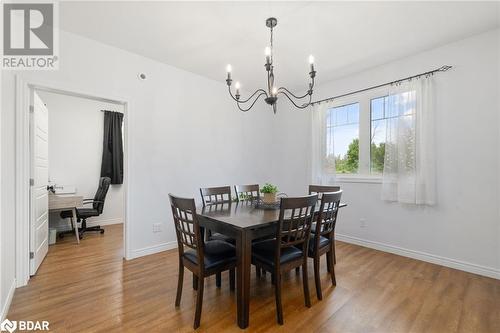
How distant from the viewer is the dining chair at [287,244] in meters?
1.75

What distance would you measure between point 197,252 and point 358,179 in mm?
2850

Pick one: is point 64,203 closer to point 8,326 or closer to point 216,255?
point 8,326

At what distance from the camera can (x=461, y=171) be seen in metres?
2.70

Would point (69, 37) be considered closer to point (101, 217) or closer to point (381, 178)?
point (101, 217)

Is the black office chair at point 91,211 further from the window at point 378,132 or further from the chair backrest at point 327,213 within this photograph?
the window at point 378,132

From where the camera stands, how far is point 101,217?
472 centimetres

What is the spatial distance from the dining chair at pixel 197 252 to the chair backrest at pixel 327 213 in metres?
0.79

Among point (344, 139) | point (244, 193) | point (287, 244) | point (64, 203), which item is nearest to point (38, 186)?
point (64, 203)

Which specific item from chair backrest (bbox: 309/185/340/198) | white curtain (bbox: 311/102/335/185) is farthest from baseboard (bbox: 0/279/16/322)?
white curtain (bbox: 311/102/335/185)

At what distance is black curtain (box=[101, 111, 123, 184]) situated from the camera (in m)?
4.79

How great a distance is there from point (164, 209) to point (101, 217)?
2291 mm

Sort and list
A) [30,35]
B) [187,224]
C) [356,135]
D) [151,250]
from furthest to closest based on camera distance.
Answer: [356,135], [151,250], [30,35], [187,224]

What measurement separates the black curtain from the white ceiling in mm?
2393

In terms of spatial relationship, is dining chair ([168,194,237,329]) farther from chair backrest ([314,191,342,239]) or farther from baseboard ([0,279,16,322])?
baseboard ([0,279,16,322])
